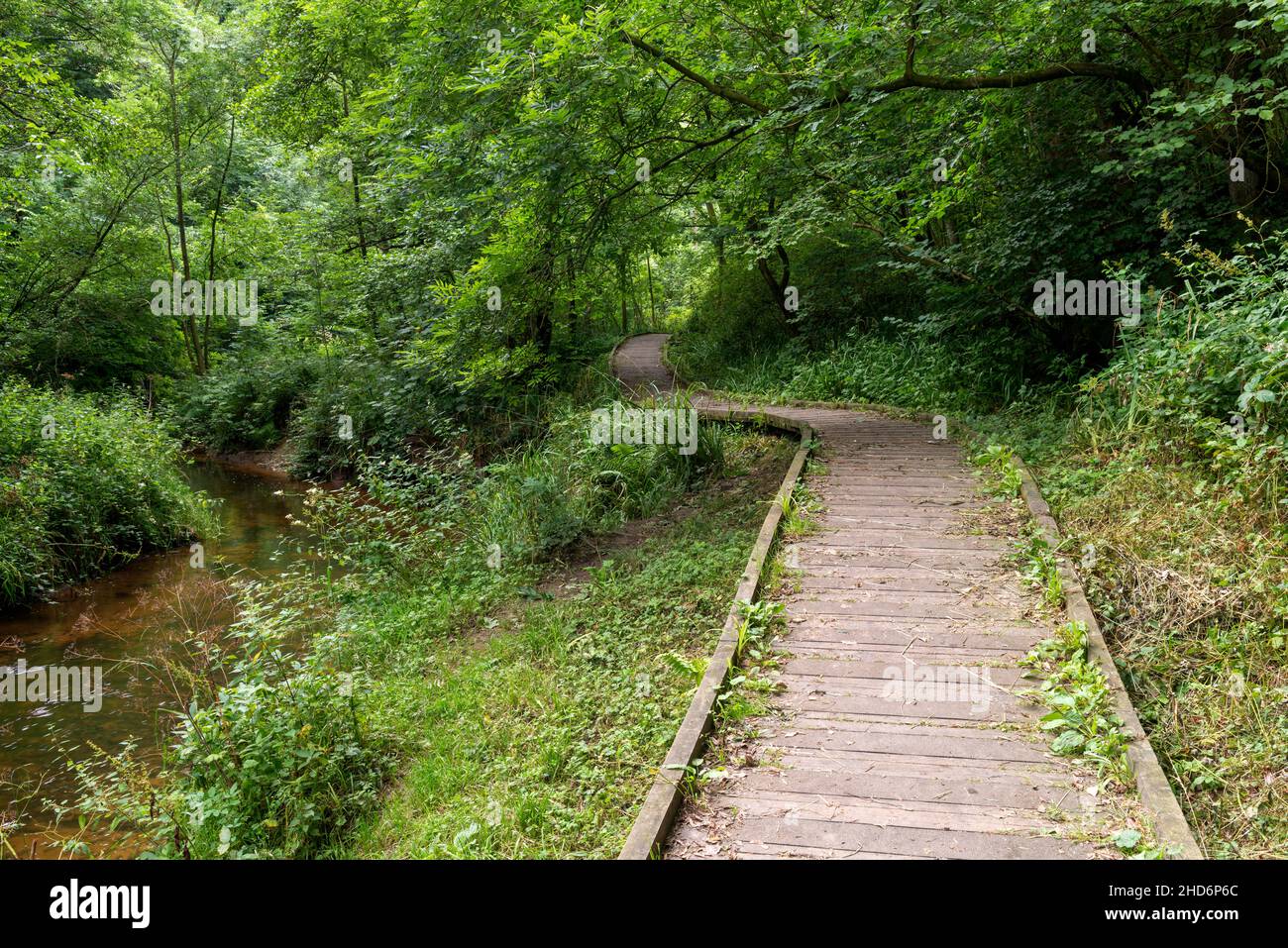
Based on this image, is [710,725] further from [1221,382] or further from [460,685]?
[1221,382]

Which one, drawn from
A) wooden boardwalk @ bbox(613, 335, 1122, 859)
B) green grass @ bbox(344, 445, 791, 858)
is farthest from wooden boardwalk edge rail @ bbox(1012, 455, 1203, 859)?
green grass @ bbox(344, 445, 791, 858)

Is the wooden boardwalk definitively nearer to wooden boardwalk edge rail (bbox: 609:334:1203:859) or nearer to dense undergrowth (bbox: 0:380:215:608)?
wooden boardwalk edge rail (bbox: 609:334:1203:859)

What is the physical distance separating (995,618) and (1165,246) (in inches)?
238

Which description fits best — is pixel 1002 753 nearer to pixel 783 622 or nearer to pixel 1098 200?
pixel 783 622

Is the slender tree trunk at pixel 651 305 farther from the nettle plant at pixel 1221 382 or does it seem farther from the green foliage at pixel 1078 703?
the green foliage at pixel 1078 703

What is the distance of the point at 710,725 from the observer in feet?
13.5

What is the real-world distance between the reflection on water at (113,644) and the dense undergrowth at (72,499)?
0.35 meters

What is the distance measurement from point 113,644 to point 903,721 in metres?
8.71

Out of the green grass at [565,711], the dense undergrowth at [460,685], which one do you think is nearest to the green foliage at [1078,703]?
the green grass at [565,711]

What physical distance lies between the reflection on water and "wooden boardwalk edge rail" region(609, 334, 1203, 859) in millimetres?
4122

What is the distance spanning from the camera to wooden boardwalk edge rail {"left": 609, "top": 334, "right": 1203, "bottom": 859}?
3.13 metres

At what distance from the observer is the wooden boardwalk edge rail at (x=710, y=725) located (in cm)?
313

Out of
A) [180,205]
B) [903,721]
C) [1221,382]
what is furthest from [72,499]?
[180,205]

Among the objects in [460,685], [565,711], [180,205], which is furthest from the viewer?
[180,205]
